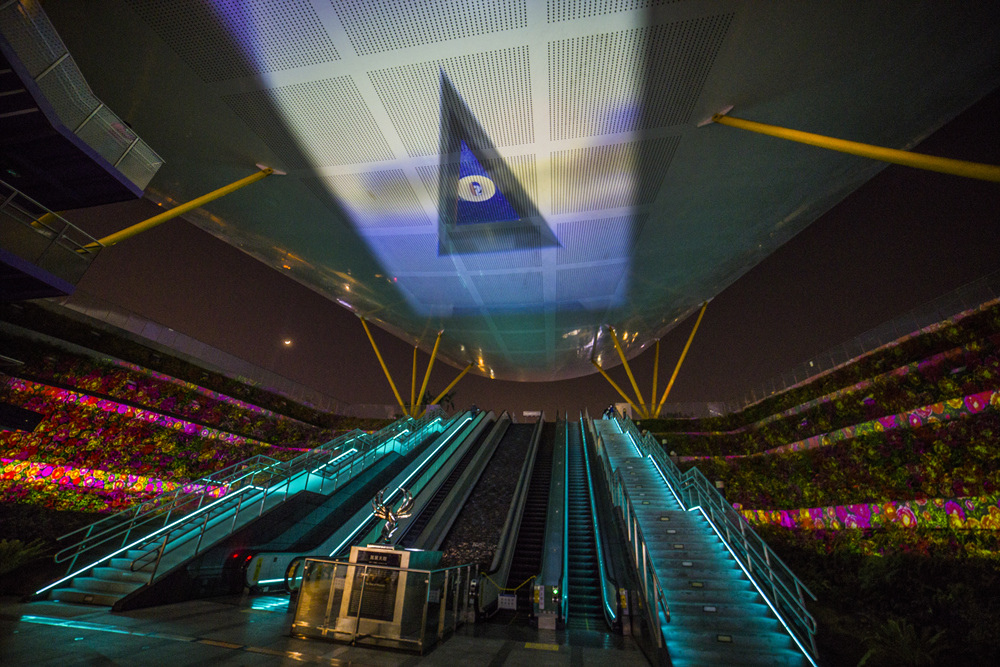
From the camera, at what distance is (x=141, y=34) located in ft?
24.8

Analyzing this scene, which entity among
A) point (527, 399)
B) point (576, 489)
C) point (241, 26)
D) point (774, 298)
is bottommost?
point (576, 489)

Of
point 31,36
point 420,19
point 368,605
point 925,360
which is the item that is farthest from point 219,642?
point 925,360

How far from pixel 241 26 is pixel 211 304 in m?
23.5

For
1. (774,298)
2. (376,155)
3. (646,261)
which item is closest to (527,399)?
(774,298)

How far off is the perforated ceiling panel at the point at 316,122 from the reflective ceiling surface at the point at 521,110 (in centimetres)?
4

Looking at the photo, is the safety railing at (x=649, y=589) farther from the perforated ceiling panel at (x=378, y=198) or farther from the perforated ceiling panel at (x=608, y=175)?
the perforated ceiling panel at (x=378, y=198)

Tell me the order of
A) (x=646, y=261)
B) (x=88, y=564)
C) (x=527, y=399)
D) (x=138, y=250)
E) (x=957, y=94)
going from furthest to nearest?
(x=527, y=399) → (x=138, y=250) → (x=646, y=261) → (x=957, y=94) → (x=88, y=564)

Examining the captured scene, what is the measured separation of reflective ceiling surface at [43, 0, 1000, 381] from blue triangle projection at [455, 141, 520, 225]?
0.18 feet

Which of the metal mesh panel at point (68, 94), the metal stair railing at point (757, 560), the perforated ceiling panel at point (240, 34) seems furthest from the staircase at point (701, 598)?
the metal mesh panel at point (68, 94)

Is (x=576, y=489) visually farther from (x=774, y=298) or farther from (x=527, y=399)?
(x=527, y=399)

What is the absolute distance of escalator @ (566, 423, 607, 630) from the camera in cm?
657

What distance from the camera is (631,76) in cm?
783

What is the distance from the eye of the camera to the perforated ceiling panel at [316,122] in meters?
8.52

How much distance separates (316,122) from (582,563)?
1035cm
